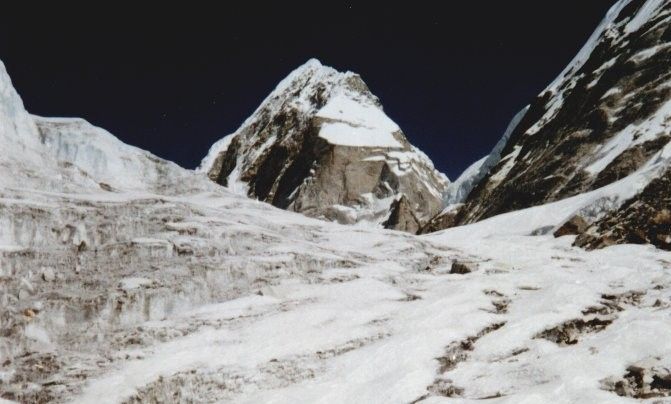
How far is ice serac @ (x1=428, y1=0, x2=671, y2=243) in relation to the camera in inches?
2132

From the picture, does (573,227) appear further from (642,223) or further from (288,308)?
(288,308)

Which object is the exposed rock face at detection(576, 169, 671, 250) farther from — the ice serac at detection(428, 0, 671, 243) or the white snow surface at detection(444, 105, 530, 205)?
the white snow surface at detection(444, 105, 530, 205)

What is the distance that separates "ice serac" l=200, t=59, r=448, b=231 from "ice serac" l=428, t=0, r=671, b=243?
27819 millimetres

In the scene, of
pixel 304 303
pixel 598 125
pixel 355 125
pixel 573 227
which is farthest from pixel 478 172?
pixel 304 303

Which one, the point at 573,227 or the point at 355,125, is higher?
the point at 355,125

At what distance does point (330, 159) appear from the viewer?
121562 millimetres

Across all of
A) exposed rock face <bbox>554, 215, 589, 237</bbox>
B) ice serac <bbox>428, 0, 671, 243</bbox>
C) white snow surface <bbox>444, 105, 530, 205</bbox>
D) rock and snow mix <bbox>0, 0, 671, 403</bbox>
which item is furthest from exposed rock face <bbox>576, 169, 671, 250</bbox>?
white snow surface <bbox>444, 105, 530, 205</bbox>

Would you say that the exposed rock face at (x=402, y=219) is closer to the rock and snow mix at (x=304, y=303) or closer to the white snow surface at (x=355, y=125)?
the white snow surface at (x=355, y=125)

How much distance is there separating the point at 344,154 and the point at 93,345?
344 ft

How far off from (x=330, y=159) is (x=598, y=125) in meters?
65.6

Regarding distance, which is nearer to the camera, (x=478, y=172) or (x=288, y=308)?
(x=288, y=308)

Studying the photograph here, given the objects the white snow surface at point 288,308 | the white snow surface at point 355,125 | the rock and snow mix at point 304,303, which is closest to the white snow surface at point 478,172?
the white snow surface at point 355,125

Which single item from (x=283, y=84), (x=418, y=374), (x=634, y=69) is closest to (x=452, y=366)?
(x=418, y=374)

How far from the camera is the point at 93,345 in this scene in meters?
20.4
